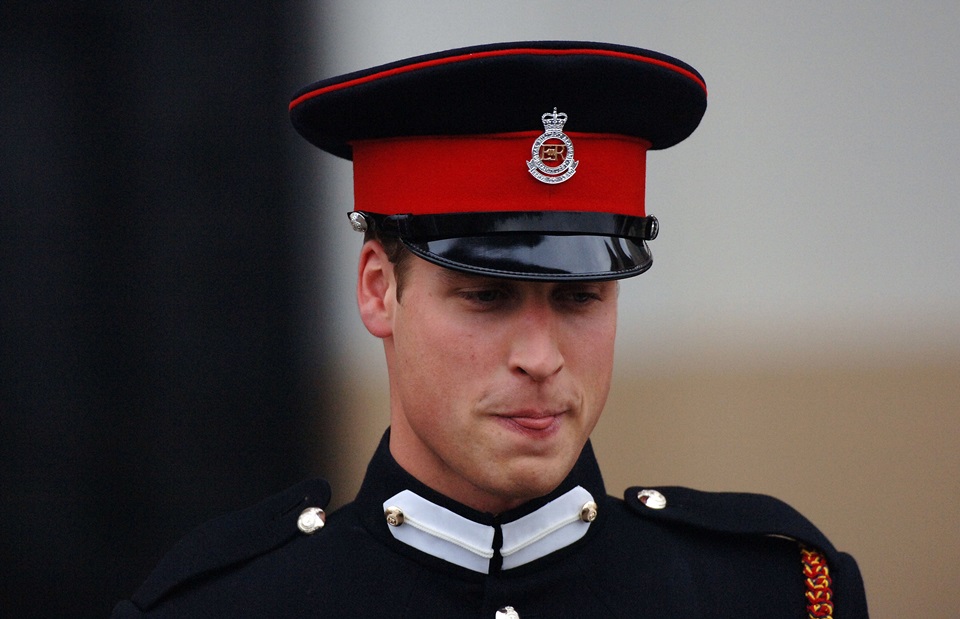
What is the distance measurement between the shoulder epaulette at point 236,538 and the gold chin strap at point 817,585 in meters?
0.97

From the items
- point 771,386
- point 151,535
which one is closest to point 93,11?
point 151,535

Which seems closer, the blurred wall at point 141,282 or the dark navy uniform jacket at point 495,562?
the dark navy uniform jacket at point 495,562

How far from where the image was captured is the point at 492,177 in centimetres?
180

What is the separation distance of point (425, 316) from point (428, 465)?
12.3 inches

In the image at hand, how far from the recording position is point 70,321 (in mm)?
3529

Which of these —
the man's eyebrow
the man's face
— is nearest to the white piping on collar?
the man's face

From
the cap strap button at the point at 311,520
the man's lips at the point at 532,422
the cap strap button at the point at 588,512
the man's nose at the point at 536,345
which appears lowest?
the cap strap button at the point at 311,520

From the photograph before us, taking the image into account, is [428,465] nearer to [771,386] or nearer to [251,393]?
[251,393]

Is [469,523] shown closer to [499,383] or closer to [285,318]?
[499,383]

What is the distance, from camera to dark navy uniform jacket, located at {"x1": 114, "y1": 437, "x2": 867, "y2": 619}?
6.30ft

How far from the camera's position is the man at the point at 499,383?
69.1 inches

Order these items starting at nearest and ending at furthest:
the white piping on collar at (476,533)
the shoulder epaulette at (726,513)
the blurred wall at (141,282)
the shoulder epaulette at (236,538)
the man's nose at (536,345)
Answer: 1. the man's nose at (536,345)
2. the white piping on collar at (476,533)
3. the shoulder epaulette at (236,538)
4. the shoulder epaulette at (726,513)
5. the blurred wall at (141,282)

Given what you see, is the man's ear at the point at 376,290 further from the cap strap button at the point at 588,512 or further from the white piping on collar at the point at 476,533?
the cap strap button at the point at 588,512

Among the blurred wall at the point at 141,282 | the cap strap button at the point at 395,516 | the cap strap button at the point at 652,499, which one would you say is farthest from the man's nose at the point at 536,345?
the blurred wall at the point at 141,282
